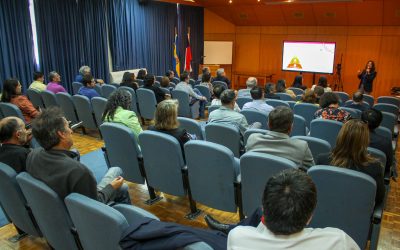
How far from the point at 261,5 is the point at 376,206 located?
398 inches

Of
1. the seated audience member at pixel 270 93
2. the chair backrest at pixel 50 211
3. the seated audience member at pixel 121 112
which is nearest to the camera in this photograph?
the chair backrest at pixel 50 211

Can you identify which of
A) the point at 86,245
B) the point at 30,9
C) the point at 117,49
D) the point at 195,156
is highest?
the point at 30,9

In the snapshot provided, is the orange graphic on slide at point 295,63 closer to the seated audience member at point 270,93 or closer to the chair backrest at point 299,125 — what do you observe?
the seated audience member at point 270,93

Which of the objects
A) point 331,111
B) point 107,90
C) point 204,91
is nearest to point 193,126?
point 331,111

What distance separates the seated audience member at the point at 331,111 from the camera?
4.21 meters

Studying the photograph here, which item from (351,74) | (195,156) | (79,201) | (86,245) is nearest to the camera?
(79,201)

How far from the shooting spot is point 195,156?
2.90 meters

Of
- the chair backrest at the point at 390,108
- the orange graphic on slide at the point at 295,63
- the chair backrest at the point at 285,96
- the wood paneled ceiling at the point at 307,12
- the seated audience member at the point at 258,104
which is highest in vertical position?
the wood paneled ceiling at the point at 307,12

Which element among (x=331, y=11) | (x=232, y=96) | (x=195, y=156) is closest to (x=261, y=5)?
(x=331, y=11)

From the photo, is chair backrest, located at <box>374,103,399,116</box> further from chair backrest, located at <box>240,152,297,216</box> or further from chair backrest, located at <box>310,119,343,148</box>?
chair backrest, located at <box>240,152,297,216</box>

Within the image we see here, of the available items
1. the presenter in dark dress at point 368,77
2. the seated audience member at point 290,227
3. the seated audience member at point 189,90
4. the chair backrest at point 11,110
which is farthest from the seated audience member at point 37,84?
the presenter in dark dress at point 368,77

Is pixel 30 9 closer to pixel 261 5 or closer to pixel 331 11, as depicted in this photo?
pixel 261 5

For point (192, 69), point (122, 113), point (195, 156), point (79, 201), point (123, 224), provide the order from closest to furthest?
point (123, 224), point (79, 201), point (195, 156), point (122, 113), point (192, 69)

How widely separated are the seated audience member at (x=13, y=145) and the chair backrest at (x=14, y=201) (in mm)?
240
